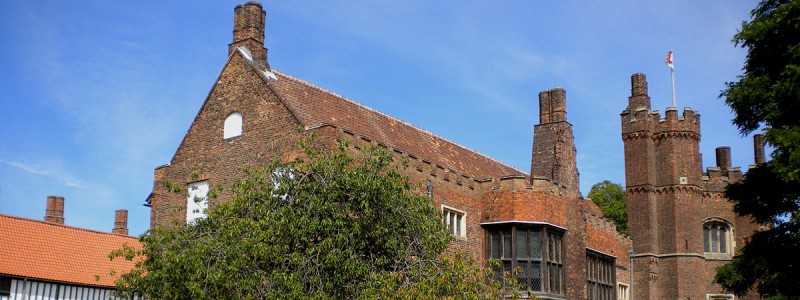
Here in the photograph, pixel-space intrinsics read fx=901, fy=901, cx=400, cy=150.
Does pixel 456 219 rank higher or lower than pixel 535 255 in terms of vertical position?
higher

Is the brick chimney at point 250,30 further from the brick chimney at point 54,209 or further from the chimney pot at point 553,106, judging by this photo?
the brick chimney at point 54,209

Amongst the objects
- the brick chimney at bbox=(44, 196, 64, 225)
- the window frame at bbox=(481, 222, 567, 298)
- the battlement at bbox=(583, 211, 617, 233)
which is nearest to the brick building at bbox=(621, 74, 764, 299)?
the battlement at bbox=(583, 211, 617, 233)

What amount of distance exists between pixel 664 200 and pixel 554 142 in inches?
423

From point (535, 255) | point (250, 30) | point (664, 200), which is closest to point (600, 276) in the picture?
point (535, 255)

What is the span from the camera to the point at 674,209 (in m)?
39.9

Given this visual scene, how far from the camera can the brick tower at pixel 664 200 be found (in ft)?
129

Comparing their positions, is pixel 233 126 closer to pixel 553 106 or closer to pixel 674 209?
pixel 553 106

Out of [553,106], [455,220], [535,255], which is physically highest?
[553,106]

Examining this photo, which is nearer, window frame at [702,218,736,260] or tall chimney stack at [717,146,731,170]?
window frame at [702,218,736,260]

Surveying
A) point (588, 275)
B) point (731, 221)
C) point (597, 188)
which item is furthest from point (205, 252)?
point (597, 188)

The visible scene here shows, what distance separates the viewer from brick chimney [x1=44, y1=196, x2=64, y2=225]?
40125 mm

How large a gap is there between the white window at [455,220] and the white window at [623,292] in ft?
39.5

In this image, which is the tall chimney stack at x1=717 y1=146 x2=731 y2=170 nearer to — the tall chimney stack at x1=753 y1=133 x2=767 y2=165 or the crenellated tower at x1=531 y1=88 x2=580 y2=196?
the tall chimney stack at x1=753 y1=133 x2=767 y2=165

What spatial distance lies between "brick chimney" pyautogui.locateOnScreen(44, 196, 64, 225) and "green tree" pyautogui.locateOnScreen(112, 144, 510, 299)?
2249 cm
